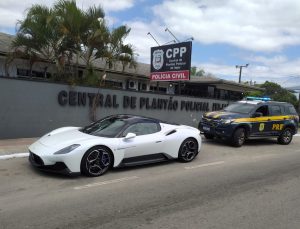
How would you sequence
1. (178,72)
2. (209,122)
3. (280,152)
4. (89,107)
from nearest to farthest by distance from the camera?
1. (280,152)
2. (209,122)
3. (89,107)
4. (178,72)

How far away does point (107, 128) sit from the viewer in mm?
8891

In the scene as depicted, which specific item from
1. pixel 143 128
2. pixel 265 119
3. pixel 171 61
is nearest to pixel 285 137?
pixel 265 119

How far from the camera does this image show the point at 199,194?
22.9ft

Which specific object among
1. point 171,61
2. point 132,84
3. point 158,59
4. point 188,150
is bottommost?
point 188,150

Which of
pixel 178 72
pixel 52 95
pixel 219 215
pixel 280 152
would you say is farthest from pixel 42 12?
pixel 219 215

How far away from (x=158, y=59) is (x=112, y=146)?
1114cm

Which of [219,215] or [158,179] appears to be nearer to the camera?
[219,215]

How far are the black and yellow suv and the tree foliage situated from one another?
16.5ft

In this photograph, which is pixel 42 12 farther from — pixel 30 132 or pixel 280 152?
pixel 280 152

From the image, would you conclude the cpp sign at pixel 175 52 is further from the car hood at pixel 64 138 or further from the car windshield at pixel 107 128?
the car hood at pixel 64 138

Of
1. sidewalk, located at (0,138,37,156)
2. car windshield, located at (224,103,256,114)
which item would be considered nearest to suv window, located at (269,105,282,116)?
car windshield, located at (224,103,256,114)

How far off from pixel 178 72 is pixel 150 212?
12.5 metres

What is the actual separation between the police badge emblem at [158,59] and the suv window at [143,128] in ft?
31.2

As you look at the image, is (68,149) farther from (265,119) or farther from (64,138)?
(265,119)
